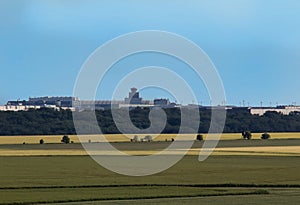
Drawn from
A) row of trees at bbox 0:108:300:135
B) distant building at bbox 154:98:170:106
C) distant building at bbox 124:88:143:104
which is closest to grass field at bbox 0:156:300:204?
distant building at bbox 124:88:143:104

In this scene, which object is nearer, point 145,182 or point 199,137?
point 145,182

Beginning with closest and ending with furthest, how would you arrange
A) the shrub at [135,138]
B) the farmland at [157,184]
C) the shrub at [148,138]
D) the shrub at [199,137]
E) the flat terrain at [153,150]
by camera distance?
the farmland at [157,184], the flat terrain at [153,150], the shrub at [199,137], the shrub at [135,138], the shrub at [148,138]

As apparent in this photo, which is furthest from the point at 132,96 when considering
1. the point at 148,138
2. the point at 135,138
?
the point at 148,138

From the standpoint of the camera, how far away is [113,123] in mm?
158500

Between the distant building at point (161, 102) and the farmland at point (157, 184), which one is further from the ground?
the distant building at point (161, 102)

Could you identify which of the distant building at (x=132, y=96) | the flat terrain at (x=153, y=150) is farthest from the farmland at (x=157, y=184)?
the distant building at (x=132, y=96)

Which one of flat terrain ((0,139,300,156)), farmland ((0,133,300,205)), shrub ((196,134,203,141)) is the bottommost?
farmland ((0,133,300,205))

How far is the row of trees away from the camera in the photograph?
161625 mm

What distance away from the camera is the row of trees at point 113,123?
16162 cm

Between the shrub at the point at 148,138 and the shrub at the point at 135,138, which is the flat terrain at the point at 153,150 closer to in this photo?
the shrub at the point at 148,138

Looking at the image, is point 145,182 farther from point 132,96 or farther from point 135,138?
point 135,138

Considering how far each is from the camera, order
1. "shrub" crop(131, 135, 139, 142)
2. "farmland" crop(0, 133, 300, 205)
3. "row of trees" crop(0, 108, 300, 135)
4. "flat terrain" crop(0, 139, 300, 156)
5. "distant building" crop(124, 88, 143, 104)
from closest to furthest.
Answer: "farmland" crop(0, 133, 300, 205) → "flat terrain" crop(0, 139, 300, 156) → "distant building" crop(124, 88, 143, 104) → "shrub" crop(131, 135, 139, 142) → "row of trees" crop(0, 108, 300, 135)

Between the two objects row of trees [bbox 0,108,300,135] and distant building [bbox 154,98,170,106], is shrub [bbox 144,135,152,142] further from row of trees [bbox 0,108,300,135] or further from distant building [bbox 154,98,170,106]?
distant building [bbox 154,98,170,106]

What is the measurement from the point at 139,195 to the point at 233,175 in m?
16.5
